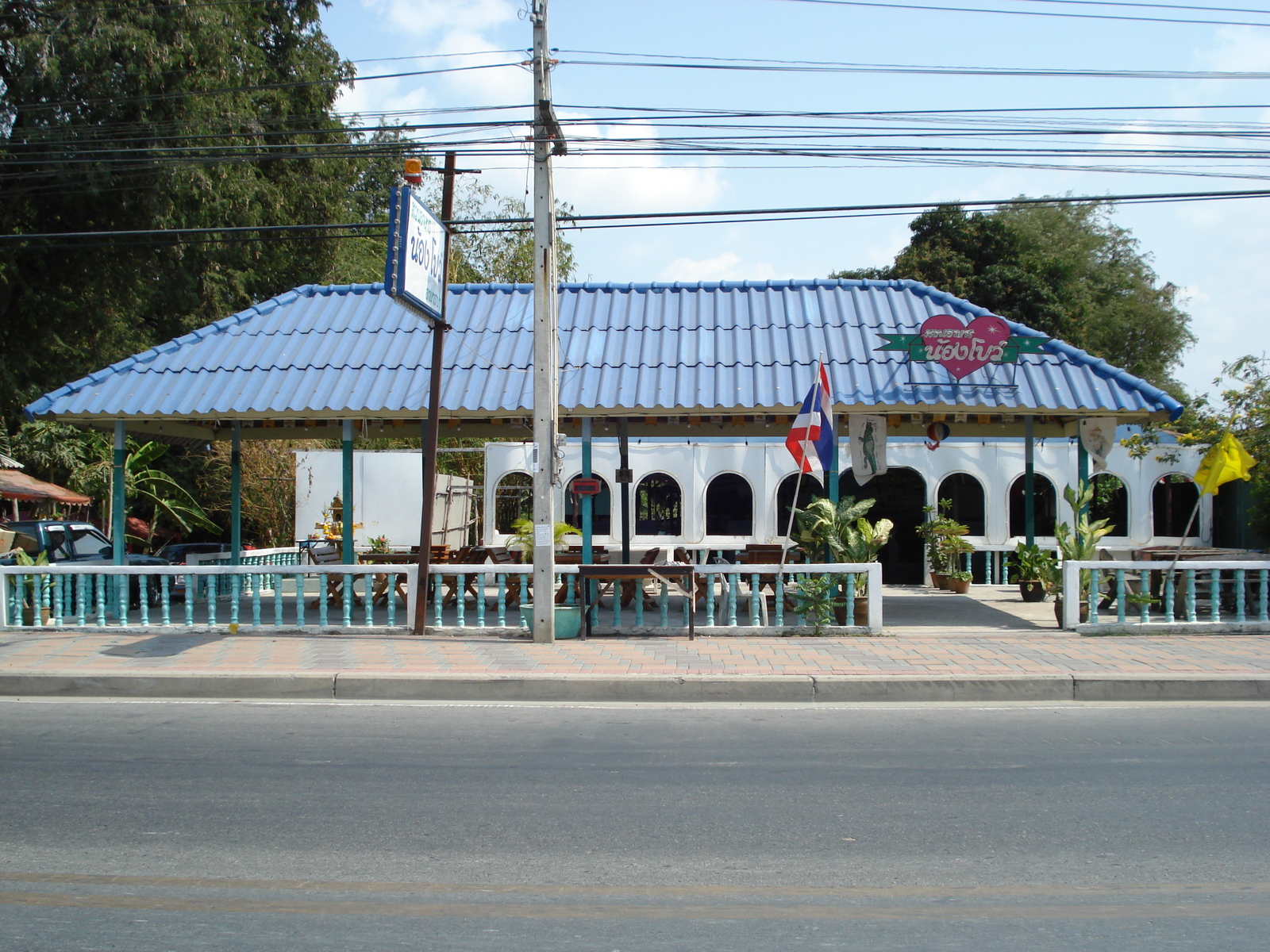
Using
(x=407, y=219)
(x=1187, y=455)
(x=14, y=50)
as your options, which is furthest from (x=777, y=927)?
(x=14, y=50)

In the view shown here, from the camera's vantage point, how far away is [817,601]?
1166cm

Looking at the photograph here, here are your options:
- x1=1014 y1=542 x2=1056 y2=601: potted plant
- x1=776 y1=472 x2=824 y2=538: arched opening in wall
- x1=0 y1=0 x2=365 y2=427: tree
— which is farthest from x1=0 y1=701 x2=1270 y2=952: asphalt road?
x1=776 y1=472 x2=824 y2=538: arched opening in wall

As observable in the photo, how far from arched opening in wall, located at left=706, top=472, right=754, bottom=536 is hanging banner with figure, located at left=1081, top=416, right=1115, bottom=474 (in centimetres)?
870

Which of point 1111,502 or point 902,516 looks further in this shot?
point 902,516

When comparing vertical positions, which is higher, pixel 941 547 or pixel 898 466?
pixel 898 466

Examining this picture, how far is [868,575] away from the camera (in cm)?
1179

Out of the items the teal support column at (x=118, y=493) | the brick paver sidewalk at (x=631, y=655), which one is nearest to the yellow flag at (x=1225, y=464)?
the brick paver sidewalk at (x=631, y=655)

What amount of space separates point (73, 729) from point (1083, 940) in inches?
283

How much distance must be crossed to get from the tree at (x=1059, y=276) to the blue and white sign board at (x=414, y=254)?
23630mm

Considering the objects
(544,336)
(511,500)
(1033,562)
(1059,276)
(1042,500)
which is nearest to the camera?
(544,336)

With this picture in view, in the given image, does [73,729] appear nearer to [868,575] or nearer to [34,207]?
Result: [868,575]

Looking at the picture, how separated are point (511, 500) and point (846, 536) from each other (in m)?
10.9

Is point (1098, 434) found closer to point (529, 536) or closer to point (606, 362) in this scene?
point (606, 362)

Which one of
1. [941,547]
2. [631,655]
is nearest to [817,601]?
[631,655]
